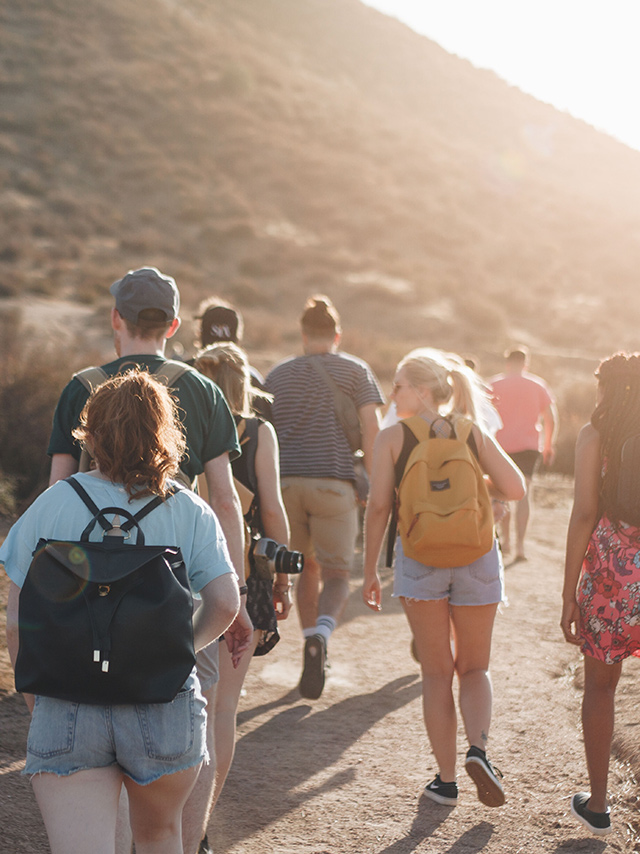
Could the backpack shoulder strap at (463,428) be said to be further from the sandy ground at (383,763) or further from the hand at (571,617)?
the sandy ground at (383,763)

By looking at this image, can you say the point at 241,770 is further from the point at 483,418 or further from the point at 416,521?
the point at 483,418

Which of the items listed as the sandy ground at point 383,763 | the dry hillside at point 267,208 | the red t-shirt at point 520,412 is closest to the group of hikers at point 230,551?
the sandy ground at point 383,763

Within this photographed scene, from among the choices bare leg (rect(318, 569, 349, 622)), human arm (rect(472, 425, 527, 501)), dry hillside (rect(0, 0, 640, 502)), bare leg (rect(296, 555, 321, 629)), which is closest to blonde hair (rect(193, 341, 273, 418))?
human arm (rect(472, 425, 527, 501))

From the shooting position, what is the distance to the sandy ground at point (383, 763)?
3477 mm

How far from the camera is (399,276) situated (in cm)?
3797

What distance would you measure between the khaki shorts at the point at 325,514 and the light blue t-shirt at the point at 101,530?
119 inches

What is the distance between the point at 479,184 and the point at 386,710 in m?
50.8

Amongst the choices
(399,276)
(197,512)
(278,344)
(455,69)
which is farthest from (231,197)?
(455,69)

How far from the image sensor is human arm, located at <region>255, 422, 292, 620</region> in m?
3.57

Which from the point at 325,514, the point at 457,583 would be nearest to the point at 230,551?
the point at 457,583

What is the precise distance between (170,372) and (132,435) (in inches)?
25.9

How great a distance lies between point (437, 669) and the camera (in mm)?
3709

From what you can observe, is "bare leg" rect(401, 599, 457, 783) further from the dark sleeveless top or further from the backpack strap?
the backpack strap

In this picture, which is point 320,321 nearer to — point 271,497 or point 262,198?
point 271,497
